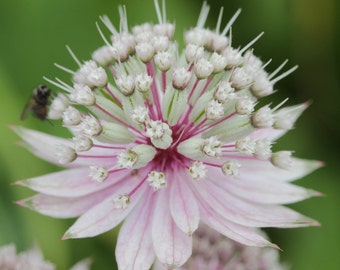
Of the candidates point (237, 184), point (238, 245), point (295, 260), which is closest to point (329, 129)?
point (295, 260)

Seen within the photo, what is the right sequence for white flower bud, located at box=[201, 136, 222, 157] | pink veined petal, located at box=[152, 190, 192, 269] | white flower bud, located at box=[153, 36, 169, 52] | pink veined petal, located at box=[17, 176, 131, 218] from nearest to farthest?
1. pink veined petal, located at box=[152, 190, 192, 269]
2. white flower bud, located at box=[201, 136, 222, 157]
3. pink veined petal, located at box=[17, 176, 131, 218]
4. white flower bud, located at box=[153, 36, 169, 52]

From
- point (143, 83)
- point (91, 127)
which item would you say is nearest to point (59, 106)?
point (91, 127)

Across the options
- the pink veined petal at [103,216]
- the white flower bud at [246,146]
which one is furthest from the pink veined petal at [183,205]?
the white flower bud at [246,146]

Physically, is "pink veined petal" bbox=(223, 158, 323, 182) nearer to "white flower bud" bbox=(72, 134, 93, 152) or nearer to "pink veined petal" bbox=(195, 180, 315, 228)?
"pink veined petal" bbox=(195, 180, 315, 228)

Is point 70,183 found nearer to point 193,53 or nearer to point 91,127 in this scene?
point 91,127

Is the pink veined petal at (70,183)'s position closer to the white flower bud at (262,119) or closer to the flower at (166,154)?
the flower at (166,154)

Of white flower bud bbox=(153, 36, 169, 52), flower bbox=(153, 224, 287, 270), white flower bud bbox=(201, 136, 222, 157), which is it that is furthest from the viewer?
flower bbox=(153, 224, 287, 270)

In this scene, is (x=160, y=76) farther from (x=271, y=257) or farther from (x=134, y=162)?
(x=271, y=257)

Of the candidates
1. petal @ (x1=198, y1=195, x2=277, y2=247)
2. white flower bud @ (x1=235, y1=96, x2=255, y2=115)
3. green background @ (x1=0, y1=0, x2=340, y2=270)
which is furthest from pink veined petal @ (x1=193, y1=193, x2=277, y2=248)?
green background @ (x1=0, y1=0, x2=340, y2=270)
